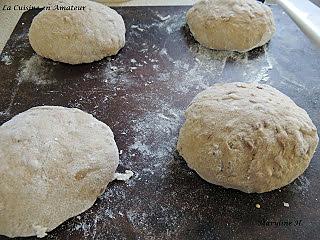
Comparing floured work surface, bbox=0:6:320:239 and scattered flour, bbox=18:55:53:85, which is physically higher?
floured work surface, bbox=0:6:320:239

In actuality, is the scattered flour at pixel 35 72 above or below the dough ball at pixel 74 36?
below

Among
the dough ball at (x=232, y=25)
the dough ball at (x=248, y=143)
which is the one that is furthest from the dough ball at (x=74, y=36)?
the dough ball at (x=248, y=143)

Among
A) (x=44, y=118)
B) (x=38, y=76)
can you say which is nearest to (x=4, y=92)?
(x=38, y=76)

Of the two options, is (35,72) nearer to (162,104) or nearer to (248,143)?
(162,104)

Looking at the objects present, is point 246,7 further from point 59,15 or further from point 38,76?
point 38,76

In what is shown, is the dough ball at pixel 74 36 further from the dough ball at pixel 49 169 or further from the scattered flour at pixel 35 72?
the dough ball at pixel 49 169

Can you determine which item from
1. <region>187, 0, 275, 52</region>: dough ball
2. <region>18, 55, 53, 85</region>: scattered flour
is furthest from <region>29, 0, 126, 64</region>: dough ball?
<region>187, 0, 275, 52</region>: dough ball

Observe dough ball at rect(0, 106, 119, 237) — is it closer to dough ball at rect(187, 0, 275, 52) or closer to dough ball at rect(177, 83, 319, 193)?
dough ball at rect(177, 83, 319, 193)
